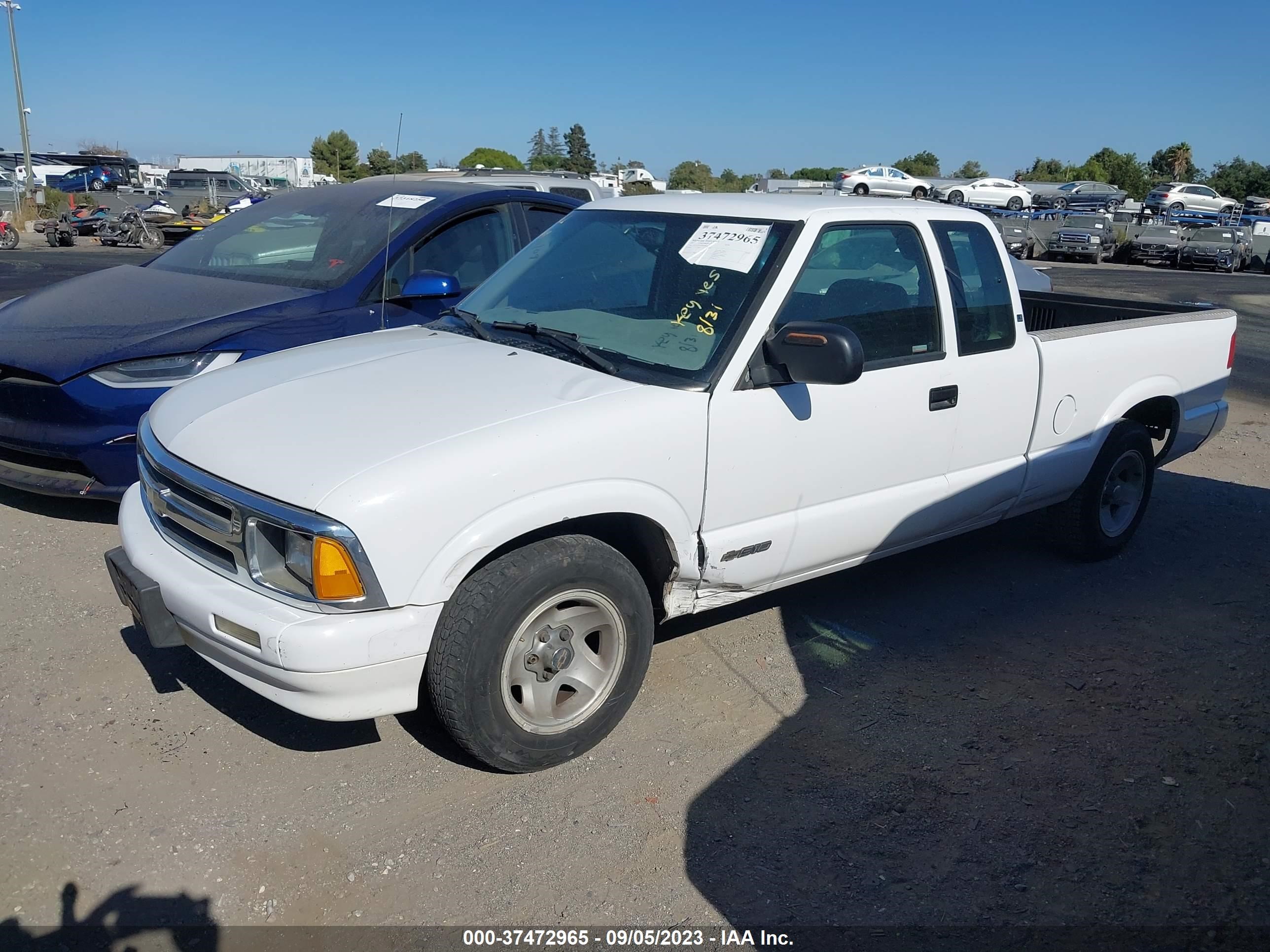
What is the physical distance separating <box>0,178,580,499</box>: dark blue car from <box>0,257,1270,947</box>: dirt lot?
604 mm

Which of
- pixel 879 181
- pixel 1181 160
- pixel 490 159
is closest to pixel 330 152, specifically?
pixel 490 159

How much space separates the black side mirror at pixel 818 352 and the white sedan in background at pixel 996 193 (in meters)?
40.8

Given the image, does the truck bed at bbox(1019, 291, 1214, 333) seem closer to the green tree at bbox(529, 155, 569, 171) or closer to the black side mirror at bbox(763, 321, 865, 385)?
the black side mirror at bbox(763, 321, 865, 385)

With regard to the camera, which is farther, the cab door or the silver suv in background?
the silver suv in background

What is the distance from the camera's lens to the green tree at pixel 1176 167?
77.1m

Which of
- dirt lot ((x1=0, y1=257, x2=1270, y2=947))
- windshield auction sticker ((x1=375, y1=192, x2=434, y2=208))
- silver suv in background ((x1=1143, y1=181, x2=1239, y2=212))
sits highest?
silver suv in background ((x1=1143, y1=181, x2=1239, y2=212))

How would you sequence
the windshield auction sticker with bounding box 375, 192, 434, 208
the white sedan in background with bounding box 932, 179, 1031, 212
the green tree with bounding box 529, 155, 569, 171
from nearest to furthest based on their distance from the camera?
1. the windshield auction sticker with bounding box 375, 192, 434, 208
2. the white sedan in background with bounding box 932, 179, 1031, 212
3. the green tree with bounding box 529, 155, 569, 171

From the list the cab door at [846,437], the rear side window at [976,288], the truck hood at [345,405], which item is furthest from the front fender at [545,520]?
the rear side window at [976,288]

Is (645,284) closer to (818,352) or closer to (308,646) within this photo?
(818,352)

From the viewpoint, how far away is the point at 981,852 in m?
3.12

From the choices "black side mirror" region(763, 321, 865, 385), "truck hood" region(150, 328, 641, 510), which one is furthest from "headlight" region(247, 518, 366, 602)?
"black side mirror" region(763, 321, 865, 385)

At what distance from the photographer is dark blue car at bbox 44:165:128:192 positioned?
3950cm

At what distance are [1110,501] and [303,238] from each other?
4885mm

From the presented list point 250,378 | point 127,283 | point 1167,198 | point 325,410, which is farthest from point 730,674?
point 1167,198
